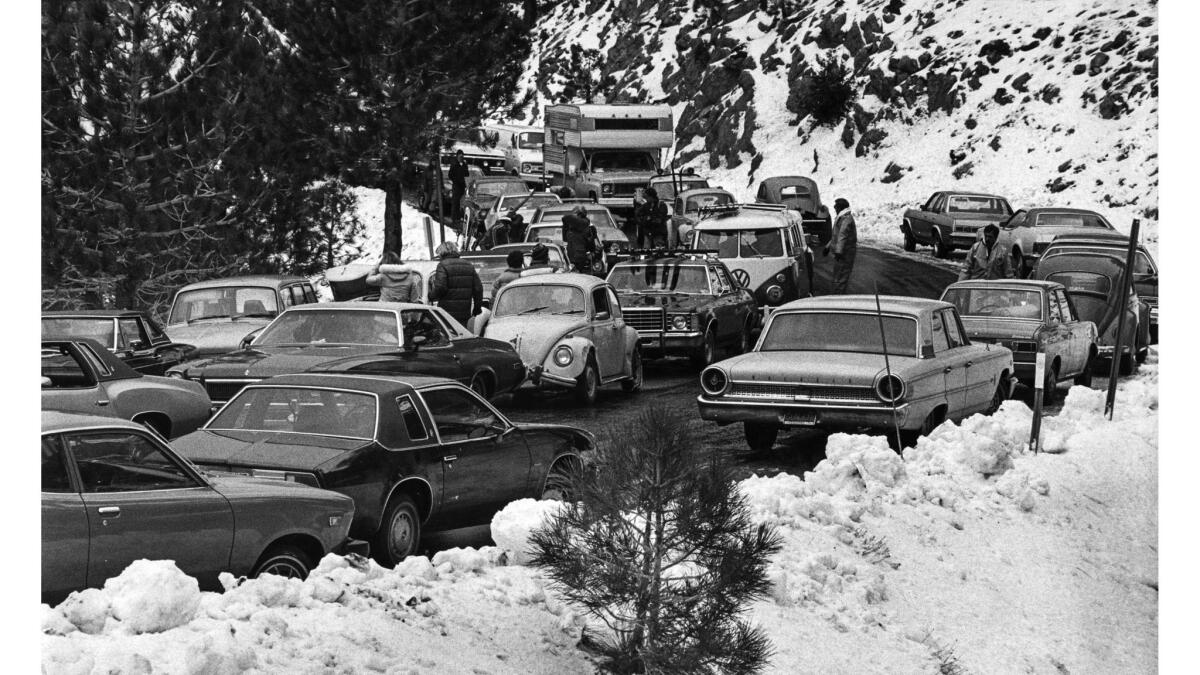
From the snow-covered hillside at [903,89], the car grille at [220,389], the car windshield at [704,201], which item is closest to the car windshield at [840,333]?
the car grille at [220,389]

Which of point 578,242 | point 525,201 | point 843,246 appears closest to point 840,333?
point 843,246

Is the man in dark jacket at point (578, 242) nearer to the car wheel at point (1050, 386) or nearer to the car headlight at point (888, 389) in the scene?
the car wheel at point (1050, 386)

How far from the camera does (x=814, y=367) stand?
1193 centimetres

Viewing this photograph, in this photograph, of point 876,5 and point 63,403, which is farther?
point 876,5

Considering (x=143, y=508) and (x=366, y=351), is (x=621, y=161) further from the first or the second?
(x=143, y=508)

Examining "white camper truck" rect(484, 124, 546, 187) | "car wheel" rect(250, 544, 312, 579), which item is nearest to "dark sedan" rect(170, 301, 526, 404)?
"car wheel" rect(250, 544, 312, 579)

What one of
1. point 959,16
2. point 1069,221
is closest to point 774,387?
point 1069,221

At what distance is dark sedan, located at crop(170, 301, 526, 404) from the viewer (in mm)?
12711

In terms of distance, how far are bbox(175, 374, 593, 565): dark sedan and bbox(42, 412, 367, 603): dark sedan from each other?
32.7 inches

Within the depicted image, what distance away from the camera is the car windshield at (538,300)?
54.3 feet

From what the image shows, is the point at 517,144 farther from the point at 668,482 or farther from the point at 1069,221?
the point at 668,482

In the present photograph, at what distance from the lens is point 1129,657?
9797mm

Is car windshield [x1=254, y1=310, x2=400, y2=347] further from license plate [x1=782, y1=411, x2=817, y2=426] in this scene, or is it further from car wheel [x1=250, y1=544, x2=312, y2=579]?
car wheel [x1=250, y1=544, x2=312, y2=579]

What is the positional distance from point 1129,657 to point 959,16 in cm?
4135
